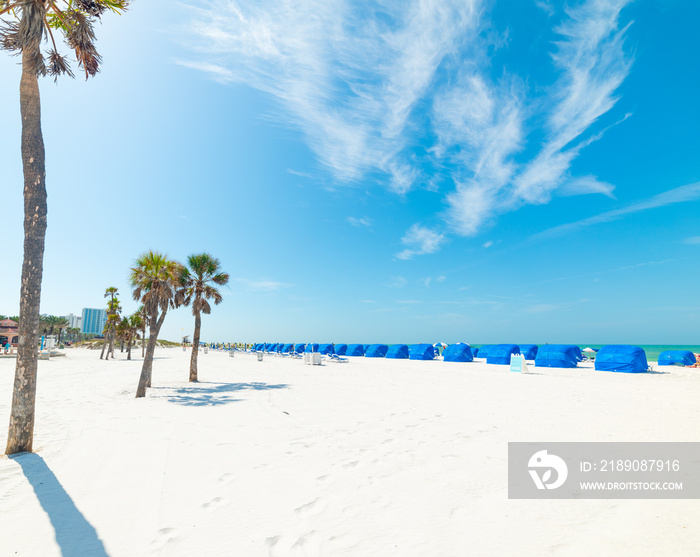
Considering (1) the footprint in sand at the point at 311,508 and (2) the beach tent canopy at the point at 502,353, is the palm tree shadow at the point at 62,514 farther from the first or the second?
(2) the beach tent canopy at the point at 502,353

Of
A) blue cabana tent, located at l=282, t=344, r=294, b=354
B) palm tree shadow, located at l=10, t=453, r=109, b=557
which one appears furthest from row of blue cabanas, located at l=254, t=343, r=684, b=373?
palm tree shadow, located at l=10, t=453, r=109, b=557

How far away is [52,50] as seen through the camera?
833 centimetres

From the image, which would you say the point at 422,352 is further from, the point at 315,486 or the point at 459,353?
the point at 315,486

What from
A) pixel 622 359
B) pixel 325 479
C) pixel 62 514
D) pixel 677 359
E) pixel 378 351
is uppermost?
pixel 622 359

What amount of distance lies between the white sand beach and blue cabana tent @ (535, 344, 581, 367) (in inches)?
805

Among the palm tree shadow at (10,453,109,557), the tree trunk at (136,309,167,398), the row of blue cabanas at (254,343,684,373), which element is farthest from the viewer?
the row of blue cabanas at (254,343,684,373)

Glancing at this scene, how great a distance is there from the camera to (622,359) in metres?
25.9

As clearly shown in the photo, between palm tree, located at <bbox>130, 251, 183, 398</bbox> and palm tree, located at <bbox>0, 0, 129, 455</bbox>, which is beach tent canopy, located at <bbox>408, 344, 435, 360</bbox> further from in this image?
palm tree, located at <bbox>0, 0, 129, 455</bbox>

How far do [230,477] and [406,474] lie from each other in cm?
299

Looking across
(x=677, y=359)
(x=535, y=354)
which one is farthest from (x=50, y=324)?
(x=677, y=359)

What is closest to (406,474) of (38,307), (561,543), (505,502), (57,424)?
(505,502)

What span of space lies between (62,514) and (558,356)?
114 ft

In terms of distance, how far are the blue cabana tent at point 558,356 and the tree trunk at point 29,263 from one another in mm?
34507

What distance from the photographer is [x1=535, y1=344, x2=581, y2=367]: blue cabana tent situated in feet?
98.3
